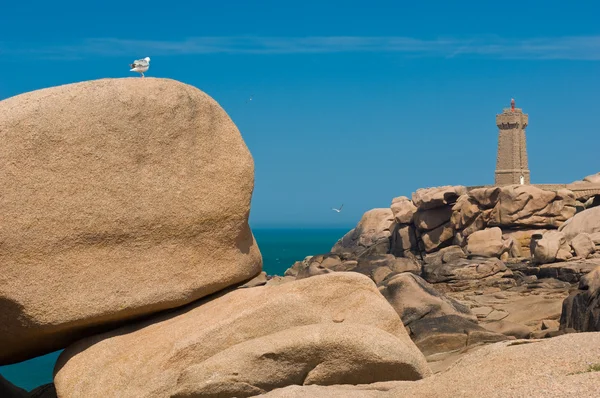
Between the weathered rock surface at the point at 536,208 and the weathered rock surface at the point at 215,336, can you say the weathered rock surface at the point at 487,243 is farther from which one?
the weathered rock surface at the point at 215,336

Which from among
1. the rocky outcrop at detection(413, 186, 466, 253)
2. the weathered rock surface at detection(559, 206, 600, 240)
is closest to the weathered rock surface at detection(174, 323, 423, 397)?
the weathered rock surface at detection(559, 206, 600, 240)

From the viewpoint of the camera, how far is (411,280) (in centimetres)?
1440

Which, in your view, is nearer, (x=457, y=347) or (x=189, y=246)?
(x=189, y=246)

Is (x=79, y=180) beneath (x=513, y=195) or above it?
above

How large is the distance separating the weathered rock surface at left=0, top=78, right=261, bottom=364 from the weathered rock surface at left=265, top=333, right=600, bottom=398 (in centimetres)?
248

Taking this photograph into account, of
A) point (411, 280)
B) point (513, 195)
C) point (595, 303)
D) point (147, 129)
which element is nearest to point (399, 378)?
point (147, 129)

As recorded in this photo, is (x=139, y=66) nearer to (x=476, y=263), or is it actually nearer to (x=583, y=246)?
(x=476, y=263)

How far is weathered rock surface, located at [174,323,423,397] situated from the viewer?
7.04 m

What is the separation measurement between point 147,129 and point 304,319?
→ 2.49 metres

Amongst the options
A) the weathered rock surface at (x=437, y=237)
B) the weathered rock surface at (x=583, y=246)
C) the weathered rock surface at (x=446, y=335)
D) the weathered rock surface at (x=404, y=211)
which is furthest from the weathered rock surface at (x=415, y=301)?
the weathered rock surface at (x=404, y=211)

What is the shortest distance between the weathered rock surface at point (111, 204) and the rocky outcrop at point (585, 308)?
8207 millimetres

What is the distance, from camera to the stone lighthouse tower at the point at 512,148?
71125mm

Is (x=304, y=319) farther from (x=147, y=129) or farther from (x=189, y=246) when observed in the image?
(x=147, y=129)

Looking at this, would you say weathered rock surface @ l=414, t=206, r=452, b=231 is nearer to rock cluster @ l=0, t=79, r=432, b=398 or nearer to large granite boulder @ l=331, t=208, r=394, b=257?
large granite boulder @ l=331, t=208, r=394, b=257
